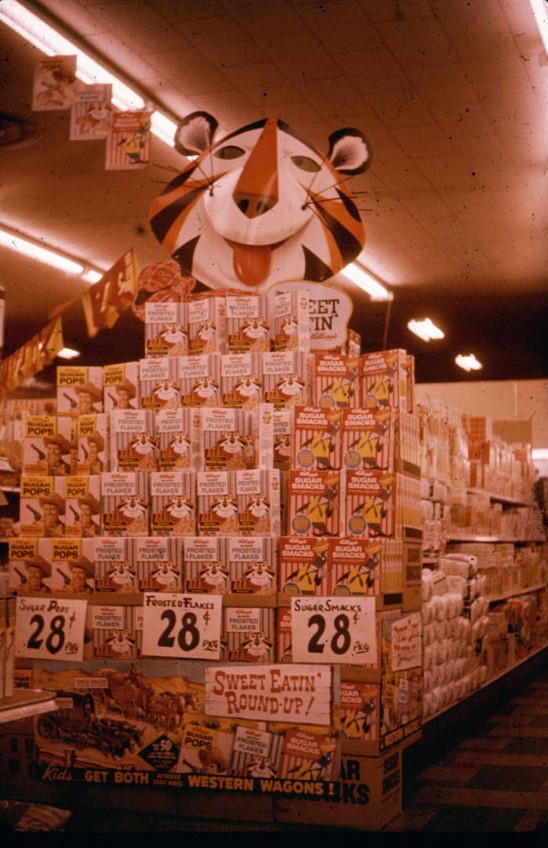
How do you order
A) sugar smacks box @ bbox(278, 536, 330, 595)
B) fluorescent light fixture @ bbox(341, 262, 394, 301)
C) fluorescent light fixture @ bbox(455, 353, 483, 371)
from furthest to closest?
fluorescent light fixture @ bbox(455, 353, 483, 371) → fluorescent light fixture @ bbox(341, 262, 394, 301) → sugar smacks box @ bbox(278, 536, 330, 595)

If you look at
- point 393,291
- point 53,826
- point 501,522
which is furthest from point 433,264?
point 53,826


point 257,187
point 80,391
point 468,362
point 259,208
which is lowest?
point 80,391

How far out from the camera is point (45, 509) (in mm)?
4598

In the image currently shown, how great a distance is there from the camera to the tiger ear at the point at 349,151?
5.44 meters

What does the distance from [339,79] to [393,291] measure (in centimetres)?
523

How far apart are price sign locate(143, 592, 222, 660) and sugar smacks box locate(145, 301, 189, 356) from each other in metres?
1.11

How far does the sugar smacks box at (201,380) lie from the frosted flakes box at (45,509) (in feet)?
2.33

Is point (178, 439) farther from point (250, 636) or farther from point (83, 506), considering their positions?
point (250, 636)

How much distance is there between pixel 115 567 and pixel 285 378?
1.10 m

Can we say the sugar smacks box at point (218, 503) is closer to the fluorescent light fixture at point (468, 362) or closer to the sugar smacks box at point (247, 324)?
the sugar smacks box at point (247, 324)

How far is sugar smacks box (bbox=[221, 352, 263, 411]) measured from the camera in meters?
4.39

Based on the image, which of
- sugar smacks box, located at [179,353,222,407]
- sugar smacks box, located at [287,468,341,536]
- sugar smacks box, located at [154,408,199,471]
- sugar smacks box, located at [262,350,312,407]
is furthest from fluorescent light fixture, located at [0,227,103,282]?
sugar smacks box, located at [287,468,341,536]

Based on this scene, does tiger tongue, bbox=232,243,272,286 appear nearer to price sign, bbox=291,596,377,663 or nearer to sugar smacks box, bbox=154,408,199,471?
sugar smacks box, bbox=154,408,199,471

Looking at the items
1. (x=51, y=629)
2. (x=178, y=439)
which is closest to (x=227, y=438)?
(x=178, y=439)
